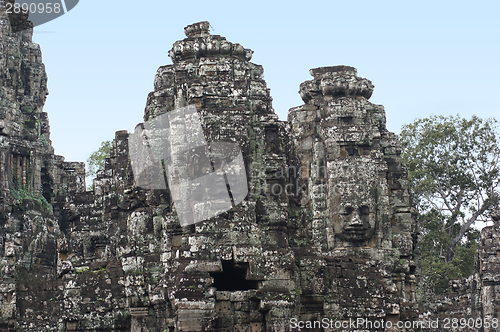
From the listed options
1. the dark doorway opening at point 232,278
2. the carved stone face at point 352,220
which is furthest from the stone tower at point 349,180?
the dark doorway opening at point 232,278

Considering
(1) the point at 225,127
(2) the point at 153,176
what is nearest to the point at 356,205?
(2) the point at 153,176

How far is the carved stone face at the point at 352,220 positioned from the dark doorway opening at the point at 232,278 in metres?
7.99

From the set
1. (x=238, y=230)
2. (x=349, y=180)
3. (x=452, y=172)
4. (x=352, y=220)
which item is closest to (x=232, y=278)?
(x=238, y=230)

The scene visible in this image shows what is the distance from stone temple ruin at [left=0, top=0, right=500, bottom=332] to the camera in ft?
50.4

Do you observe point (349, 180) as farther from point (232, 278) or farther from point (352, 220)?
point (232, 278)

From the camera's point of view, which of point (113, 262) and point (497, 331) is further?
point (497, 331)

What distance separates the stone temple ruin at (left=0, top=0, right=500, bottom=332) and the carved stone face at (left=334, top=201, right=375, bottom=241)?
0.03 m

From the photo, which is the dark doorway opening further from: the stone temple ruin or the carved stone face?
the carved stone face

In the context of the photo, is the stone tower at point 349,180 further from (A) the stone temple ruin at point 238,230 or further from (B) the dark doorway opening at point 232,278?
(B) the dark doorway opening at point 232,278

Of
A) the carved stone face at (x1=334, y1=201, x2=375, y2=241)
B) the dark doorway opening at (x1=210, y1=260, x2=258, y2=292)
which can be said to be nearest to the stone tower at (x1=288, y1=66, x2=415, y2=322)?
the carved stone face at (x1=334, y1=201, x2=375, y2=241)

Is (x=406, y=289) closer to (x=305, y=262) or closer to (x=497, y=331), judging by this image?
(x=497, y=331)

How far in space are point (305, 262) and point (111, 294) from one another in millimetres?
5138

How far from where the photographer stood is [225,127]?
631 inches

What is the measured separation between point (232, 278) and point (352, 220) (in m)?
8.00
